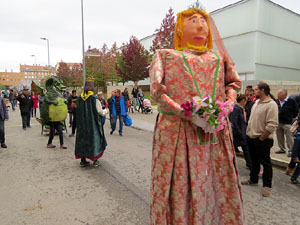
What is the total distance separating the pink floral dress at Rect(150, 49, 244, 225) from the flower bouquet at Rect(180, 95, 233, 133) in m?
0.15

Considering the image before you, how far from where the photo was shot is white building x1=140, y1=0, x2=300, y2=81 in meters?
17.3

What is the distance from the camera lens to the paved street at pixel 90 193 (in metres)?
3.02

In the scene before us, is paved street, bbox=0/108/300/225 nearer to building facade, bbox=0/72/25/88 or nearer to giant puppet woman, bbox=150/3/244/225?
giant puppet woman, bbox=150/3/244/225

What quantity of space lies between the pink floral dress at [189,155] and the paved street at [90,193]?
0.91 meters

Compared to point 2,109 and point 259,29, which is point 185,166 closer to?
point 2,109

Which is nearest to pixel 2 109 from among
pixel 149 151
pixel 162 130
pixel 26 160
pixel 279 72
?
pixel 26 160

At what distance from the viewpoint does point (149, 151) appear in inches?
254

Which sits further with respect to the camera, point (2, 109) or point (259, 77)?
point (259, 77)

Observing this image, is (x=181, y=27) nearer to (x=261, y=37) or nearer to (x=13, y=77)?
(x=261, y=37)

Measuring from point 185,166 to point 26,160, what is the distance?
16.2 feet

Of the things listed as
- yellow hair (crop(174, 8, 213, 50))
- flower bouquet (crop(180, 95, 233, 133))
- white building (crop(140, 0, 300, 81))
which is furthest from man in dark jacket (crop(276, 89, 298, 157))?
white building (crop(140, 0, 300, 81))

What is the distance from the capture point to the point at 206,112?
6.31 ft

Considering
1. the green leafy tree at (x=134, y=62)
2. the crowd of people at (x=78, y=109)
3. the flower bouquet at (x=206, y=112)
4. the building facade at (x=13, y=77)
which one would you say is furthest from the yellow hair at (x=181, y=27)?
the building facade at (x=13, y=77)

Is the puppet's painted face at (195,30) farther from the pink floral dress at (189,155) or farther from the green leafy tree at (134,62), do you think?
the green leafy tree at (134,62)
